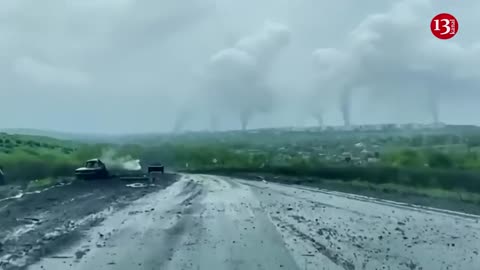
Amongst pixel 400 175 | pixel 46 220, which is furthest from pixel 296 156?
pixel 46 220

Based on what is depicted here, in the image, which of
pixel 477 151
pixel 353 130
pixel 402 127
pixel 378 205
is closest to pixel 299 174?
pixel 353 130

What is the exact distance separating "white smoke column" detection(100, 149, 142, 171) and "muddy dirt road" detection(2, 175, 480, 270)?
46.5 m

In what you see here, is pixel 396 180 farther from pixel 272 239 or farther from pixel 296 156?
pixel 272 239

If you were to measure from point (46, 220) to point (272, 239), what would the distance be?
9.27 meters

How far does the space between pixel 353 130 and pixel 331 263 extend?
49.7 metres

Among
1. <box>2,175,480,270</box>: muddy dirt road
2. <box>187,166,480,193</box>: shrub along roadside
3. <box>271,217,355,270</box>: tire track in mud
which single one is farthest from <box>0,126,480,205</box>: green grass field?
<box>271,217,355,270</box>: tire track in mud

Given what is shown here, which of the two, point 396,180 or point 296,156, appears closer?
point 396,180

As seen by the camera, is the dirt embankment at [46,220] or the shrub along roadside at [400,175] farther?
the shrub along roadside at [400,175]

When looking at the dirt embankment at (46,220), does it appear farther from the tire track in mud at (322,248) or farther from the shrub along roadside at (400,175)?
Answer: the shrub along roadside at (400,175)

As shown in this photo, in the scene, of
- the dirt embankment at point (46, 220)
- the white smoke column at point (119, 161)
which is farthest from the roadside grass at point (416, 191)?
the white smoke column at point (119, 161)

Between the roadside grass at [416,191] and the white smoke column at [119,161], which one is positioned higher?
the white smoke column at [119,161]

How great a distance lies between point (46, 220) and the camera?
24750 millimetres

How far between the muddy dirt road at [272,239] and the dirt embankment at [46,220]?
1.52 ft

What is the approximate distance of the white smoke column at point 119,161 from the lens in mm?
77875
